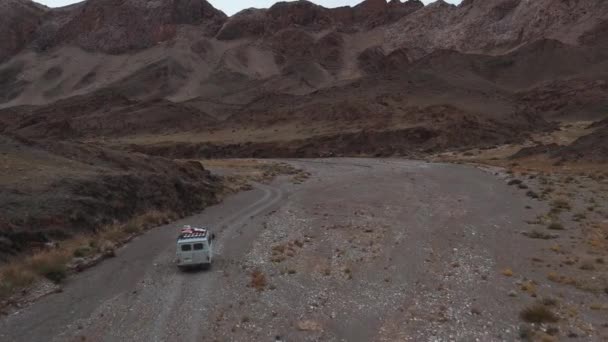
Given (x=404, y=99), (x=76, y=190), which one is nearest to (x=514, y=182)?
(x=76, y=190)

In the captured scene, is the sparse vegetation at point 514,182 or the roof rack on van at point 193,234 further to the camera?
the sparse vegetation at point 514,182

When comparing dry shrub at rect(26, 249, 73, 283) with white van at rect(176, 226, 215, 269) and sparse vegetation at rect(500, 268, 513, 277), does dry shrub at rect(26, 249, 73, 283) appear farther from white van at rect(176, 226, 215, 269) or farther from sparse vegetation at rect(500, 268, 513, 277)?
sparse vegetation at rect(500, 268, 513, 277)

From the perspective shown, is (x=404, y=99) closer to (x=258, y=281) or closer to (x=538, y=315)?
(x=258, y=281)

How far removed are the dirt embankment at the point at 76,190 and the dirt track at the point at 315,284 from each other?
3.03m

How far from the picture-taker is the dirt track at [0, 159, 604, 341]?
60.1 feet

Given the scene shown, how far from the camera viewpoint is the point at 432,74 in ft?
452

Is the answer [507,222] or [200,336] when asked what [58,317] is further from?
[507,222]

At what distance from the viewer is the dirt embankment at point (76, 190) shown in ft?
93.0

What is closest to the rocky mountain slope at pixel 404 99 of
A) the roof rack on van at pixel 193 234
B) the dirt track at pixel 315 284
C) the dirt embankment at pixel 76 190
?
the dirt embankment at pixel 76 190

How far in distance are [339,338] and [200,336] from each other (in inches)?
165

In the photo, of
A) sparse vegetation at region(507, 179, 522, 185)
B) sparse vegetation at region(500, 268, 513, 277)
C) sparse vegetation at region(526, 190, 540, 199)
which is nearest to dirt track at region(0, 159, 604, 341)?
sparse vegetation at region(500, 268, 513, 277)

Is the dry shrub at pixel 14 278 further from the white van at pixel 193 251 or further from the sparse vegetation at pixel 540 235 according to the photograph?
the sparse vegetation at pixel 540 235

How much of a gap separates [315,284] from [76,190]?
17614 mm

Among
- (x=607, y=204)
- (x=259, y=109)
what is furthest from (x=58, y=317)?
(x=259, y=109)
